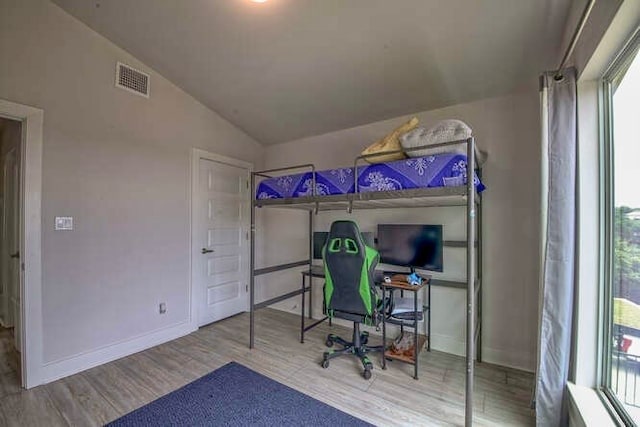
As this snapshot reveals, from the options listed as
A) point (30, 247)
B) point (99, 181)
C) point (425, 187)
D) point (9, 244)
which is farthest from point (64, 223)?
point (425, 187)

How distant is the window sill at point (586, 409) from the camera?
4.35ft

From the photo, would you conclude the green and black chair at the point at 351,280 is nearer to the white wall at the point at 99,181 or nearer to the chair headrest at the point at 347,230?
the chair headrest at the point at 347,230

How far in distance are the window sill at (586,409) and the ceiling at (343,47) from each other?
2.24 meters

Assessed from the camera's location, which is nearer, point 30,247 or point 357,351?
point 30,247

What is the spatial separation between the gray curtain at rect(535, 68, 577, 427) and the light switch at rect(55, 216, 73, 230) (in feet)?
11.9

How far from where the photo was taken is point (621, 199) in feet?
4.66

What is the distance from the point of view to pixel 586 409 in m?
1.41

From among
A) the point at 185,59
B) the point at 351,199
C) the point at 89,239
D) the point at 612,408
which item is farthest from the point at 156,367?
the point at 612,408

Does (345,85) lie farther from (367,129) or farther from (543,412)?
(543,412)

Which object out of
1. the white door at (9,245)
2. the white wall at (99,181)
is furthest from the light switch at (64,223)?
the white door at (9,245)

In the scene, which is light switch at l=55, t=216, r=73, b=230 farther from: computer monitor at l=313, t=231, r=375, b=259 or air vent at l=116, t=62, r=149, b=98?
computer monitor at l=313, t=231, r=375, b=259

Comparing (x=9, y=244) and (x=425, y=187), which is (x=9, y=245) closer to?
(x=9, y=244)

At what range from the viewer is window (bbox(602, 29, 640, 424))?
1.28 metres

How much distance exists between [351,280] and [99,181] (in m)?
2.50
